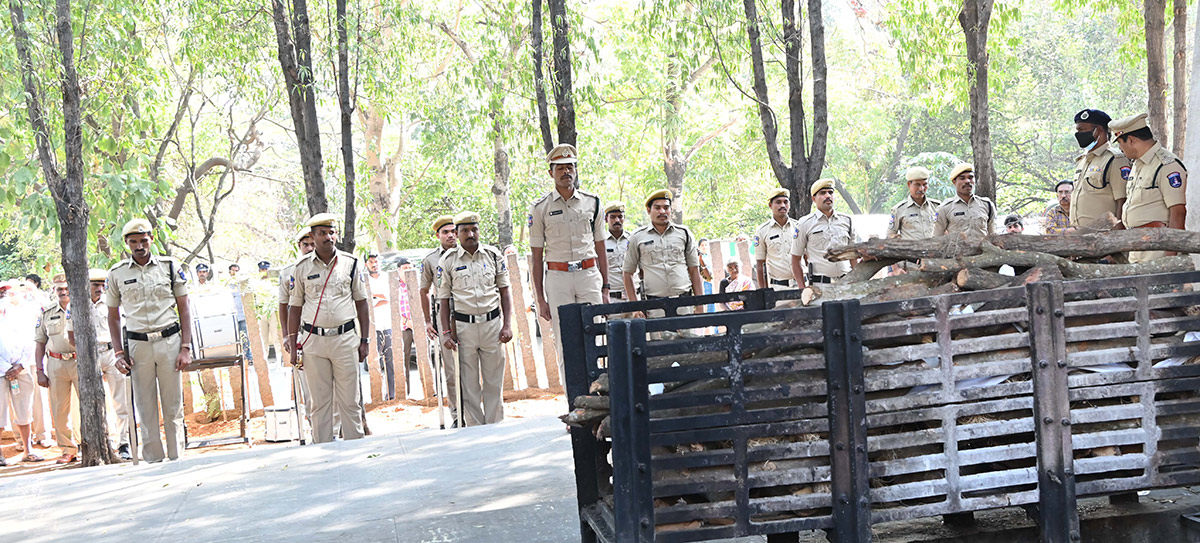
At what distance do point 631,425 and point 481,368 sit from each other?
6.54m

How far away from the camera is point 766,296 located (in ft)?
14.3

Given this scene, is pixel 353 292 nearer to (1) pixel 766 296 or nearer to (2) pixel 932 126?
(1) pixel 766 296

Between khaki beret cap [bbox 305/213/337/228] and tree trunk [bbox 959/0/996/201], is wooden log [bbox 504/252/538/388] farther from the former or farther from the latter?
tree trunk [bbox 959/0/996/201]

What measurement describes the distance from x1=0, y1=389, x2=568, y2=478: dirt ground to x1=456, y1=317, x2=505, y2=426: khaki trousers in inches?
62.5

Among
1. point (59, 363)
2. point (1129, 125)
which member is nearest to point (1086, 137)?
point (1129, 125)

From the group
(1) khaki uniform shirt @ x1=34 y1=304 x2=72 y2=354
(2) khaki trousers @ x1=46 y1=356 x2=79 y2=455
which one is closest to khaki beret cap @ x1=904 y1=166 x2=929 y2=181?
(1) khaki uniform shirt @ x1=34 y1=304 x2=72 y2=354

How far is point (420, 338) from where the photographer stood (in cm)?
1172

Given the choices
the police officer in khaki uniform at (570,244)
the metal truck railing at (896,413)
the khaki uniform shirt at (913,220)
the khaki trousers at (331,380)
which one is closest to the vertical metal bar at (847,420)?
the metal truck railing at (896,413)

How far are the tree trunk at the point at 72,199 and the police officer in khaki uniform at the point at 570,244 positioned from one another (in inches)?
146

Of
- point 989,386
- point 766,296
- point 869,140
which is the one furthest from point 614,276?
point 869,140

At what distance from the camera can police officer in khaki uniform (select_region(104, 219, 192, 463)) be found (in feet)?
28.0

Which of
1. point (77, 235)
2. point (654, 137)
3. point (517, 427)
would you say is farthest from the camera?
point (654, 137)

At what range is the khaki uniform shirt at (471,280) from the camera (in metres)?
9.26

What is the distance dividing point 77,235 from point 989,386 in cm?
768
